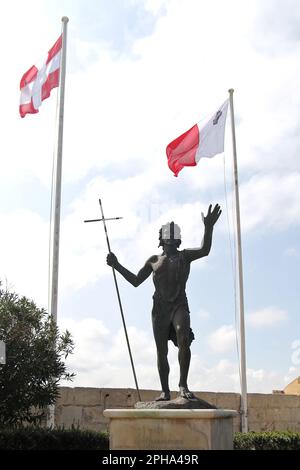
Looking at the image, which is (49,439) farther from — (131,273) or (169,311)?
(169,311)

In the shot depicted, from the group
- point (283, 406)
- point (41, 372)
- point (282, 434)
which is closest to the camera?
point (41, 372)

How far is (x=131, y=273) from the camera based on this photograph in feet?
25.3

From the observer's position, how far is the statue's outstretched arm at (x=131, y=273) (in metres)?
7.68

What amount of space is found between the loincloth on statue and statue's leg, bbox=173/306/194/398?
2.3 inches

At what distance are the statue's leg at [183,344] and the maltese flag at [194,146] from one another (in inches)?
251

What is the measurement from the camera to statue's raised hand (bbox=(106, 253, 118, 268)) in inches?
303

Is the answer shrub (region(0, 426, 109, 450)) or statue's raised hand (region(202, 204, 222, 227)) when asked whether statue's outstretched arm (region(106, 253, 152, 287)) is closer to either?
statue's raised hand (region(202, 204, 222, 227))

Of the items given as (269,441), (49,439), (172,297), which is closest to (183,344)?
(172,297)

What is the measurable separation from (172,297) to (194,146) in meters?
6.72
